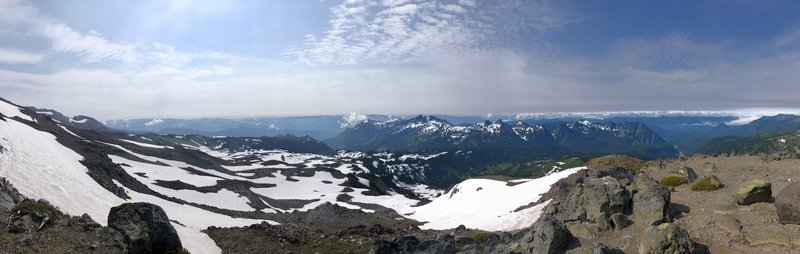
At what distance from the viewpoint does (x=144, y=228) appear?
2325 cm

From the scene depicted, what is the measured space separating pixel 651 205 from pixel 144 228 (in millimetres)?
27475

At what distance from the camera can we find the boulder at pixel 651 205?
770 inches

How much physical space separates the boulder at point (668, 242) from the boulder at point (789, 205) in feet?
12.5

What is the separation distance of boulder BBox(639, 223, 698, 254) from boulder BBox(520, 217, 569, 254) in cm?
348

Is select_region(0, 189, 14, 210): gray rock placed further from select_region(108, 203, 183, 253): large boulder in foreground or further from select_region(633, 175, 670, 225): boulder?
select_region(633, 175, 670, 225): boulder

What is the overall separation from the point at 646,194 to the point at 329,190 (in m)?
124

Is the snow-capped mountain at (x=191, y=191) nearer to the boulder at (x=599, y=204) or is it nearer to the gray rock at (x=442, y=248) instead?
the gray rock at (x=442, y=248)

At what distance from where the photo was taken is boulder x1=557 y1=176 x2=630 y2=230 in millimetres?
21072

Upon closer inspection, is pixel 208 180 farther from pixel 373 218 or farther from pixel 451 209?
pixel 451 209

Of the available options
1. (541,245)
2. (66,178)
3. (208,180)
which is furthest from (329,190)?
(541,245)

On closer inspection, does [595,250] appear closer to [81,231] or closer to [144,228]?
[144,228]

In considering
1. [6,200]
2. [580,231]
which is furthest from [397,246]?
[6,200]

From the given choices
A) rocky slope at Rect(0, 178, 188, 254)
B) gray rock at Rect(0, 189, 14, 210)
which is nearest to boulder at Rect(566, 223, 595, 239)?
rocky slope at Rect(0, 178, 188, 254)

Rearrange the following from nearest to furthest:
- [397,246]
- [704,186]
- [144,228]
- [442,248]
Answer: [144,228] < [704,186] < [442,248] < [397,246]
